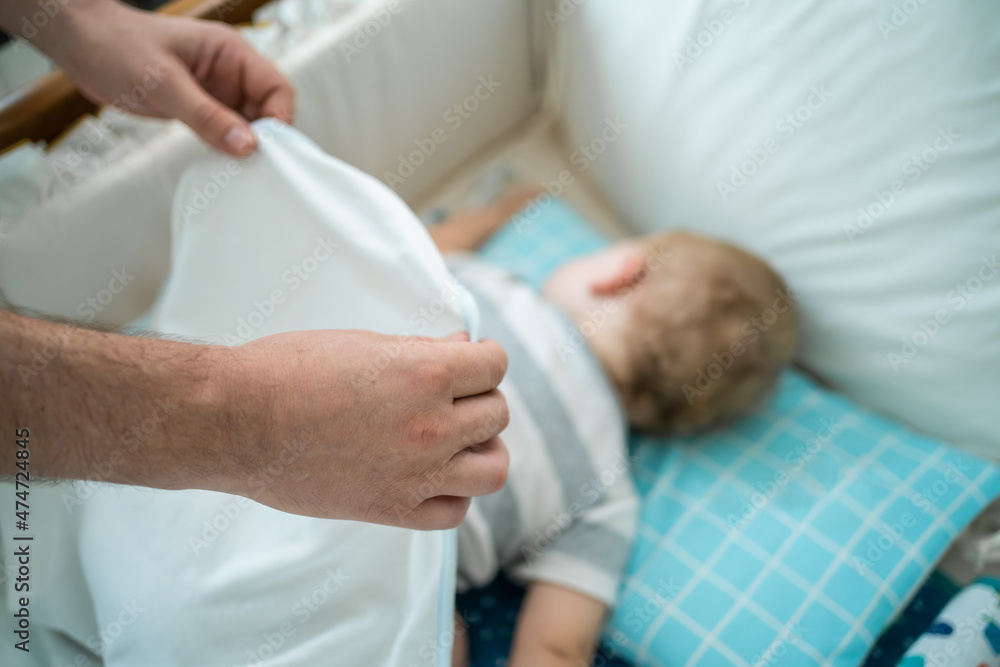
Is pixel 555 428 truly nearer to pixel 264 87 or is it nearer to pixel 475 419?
pixel 475 419

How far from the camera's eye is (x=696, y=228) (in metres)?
1.02

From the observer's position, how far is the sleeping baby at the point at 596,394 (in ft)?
2.61

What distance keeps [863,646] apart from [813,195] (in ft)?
1.89

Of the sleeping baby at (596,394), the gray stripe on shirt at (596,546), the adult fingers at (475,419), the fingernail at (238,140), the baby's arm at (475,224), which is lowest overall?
the gray stripe on shirt at (596,546)

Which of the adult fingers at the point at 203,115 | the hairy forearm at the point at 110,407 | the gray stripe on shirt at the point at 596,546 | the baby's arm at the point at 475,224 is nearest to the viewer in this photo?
the hairy forearm at the point at 110,407

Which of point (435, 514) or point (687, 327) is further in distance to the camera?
point (687, 327)

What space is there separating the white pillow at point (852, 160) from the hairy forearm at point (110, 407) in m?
0.76

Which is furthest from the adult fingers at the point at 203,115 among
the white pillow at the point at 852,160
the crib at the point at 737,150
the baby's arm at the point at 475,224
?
the white pillow at the point at 852,160

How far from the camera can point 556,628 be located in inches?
30.3

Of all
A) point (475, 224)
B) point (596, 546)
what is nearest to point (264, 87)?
point (475, 224)

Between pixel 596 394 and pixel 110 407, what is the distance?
58cm

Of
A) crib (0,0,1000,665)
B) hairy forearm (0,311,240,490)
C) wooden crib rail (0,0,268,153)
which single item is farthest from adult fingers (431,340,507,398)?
wooden crib rail (0,0,268,153)

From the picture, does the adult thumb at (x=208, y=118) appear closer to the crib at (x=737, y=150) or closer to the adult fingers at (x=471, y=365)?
the crib at (x=737, y=150)

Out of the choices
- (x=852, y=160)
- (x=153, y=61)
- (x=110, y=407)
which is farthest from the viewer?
(x=852, y=160)
